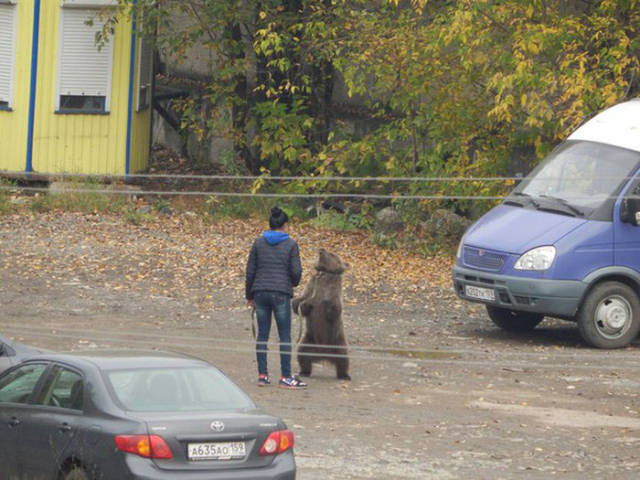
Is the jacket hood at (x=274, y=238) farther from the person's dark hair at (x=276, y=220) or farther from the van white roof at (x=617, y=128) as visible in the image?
the van white roof at (x=617, y=128)

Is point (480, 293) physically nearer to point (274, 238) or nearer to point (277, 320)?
point (277, 320)

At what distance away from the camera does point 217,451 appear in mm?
8352

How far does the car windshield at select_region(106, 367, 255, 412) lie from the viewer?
858 centimetres

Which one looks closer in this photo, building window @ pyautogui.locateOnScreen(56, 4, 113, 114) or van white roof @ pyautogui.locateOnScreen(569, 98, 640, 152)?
van white roof @ pyautogui.locateOnScreen(569, 98, 640, 152)

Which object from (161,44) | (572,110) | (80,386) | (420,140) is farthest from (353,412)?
(161,44)

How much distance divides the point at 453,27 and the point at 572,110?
2295 mm

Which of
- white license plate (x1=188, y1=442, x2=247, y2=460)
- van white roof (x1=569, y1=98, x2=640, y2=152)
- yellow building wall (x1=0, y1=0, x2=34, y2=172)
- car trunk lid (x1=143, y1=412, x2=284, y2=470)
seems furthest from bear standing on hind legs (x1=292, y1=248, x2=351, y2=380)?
yellow building wall (x1=0, y1=0, x2=34, y2=172)

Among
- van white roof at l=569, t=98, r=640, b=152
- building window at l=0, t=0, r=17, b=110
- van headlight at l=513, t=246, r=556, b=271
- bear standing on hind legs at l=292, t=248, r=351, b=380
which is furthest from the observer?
building window at l=0, t=0, r=17, b=110

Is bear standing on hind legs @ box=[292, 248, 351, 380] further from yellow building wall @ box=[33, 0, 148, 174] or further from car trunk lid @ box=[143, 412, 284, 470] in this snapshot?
yellow building wall @ box=[33, 0, 148, 174]

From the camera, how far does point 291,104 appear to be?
25406 mm

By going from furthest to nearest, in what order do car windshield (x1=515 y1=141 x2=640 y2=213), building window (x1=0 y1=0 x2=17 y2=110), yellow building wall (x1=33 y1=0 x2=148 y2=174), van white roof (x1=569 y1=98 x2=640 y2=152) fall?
yellow building wall (x1=33 y1=0 x2=148 y2=174) < building window (x1=0 y1=0 x2=17 y2=110) < van white roof (x1=569 y1=98 x2=640 y2=152) < car windshield (x1=515 y1=141 x2=640 y2=213)

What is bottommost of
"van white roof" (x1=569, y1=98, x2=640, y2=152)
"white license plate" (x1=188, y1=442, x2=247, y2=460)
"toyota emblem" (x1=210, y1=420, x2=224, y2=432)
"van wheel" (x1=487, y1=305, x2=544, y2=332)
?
"van wheel" (x1=487, y1=305, x2=544, y2=332)

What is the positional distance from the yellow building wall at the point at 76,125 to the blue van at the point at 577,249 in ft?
31.3

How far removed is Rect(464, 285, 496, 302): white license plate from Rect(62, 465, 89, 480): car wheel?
8.27 meters
